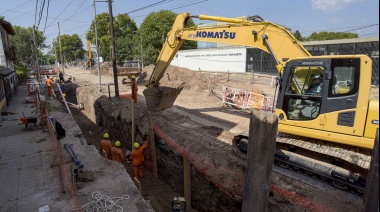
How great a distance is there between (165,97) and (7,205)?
6.45 m

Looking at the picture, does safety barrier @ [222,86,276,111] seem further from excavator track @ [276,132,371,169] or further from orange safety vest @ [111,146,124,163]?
orange safety vest @ [111,146,124,163]

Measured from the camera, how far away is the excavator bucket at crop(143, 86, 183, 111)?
1047 centimetres

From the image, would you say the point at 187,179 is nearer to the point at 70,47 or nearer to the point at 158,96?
the point at 158,96

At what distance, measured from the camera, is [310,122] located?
20.3 feet

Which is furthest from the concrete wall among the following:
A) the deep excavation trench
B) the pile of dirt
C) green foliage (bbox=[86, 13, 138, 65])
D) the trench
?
the trench

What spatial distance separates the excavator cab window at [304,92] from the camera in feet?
19.9

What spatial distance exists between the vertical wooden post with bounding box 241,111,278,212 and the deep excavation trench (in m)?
1.41

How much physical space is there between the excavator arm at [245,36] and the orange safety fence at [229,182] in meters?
3.22

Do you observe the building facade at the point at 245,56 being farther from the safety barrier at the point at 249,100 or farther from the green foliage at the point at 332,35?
the green foliage at the point at 332,35

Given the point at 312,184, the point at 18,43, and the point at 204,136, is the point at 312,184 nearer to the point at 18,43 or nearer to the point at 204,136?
the point at 204,136

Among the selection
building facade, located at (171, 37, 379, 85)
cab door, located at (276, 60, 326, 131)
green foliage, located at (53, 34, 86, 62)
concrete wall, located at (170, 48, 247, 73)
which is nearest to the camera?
cab door, located at (276, 60, 326, 131)

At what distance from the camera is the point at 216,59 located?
3812 centimetres

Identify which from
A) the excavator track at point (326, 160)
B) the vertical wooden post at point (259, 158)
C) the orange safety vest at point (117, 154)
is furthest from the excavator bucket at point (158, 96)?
the vertical wooden post at point (259, 158)

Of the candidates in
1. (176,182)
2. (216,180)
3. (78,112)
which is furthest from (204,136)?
(78,112)
